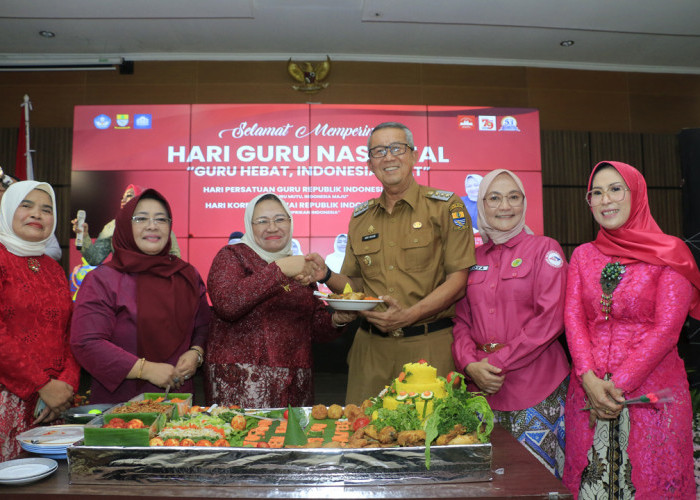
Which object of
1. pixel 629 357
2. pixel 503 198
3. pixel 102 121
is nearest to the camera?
pixel 629 357

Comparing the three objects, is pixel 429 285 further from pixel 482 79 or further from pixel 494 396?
pixel 482 79

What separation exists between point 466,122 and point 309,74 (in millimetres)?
1882

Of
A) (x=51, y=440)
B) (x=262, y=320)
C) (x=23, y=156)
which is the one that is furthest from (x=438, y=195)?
(x=23, y=156)

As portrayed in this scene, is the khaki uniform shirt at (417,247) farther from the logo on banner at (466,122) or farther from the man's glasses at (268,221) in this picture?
the logo on banner at (466,122)

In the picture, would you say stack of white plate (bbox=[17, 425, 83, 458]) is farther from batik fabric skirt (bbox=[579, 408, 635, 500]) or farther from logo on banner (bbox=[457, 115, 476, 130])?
logo on banner (bbox=[457, 115, 476, 130])

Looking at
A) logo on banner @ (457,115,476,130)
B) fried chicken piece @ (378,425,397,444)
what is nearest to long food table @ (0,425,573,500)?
fried chicken piece @ (378,425,397,444)

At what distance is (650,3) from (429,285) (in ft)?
14.4

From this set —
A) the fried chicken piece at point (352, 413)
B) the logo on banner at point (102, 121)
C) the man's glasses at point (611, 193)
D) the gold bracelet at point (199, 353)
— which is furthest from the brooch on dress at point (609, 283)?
the logo on banner at point (102, 121)

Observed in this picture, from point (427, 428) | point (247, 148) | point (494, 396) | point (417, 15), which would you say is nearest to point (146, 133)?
point (247, 148)

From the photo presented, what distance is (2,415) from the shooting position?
210cm

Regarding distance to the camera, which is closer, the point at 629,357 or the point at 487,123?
the point at 629,357

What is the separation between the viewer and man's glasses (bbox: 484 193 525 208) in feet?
7.52

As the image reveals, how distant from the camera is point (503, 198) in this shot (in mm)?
2289

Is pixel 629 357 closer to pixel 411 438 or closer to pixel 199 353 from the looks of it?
pixel 411 438
